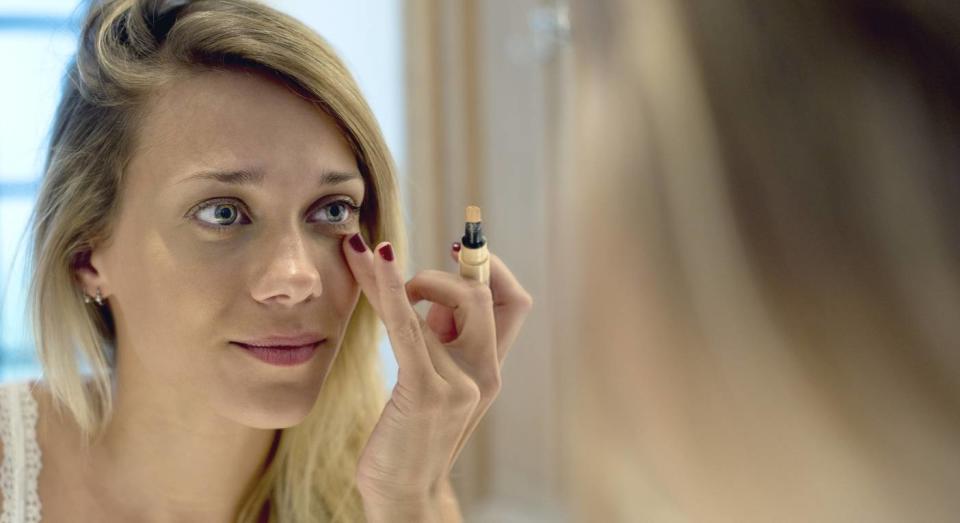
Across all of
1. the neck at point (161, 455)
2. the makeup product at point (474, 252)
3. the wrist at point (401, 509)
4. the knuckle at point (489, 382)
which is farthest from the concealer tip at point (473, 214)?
the neck at point (161, 455)

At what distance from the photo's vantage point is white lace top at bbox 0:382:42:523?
128cm

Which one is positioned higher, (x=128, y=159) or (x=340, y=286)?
(x=128, y=159)

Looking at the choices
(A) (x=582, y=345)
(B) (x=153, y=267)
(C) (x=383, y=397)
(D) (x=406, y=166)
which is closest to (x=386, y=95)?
(D) (x=406, y=166)

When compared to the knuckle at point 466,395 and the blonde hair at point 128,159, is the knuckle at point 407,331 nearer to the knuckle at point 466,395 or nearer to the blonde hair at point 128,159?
the knuckle at point 466,395

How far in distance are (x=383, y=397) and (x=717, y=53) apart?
130 centimetres

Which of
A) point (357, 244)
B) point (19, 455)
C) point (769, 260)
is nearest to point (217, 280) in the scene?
point (357, 244)

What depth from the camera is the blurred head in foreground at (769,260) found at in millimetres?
199

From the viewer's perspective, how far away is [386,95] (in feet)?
10.2

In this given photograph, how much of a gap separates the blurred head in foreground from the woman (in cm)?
83

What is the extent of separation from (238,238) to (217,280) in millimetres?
51

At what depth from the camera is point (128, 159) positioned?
1229 mm

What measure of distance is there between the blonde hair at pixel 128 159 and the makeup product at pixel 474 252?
19cm

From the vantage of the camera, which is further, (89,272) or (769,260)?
(89,272)

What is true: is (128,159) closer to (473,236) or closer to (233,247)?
(233,247)
